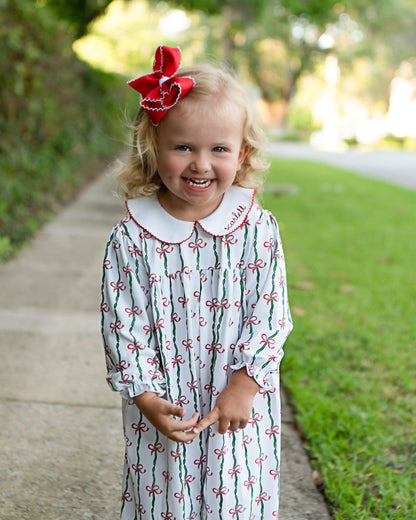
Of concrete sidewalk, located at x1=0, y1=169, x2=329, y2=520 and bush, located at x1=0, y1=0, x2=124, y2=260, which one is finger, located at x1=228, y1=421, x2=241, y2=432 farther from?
bush, located at x1=0, y1=0, x2=124, y2=260

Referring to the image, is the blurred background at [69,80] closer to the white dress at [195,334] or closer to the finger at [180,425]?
the white dress at [195,334]

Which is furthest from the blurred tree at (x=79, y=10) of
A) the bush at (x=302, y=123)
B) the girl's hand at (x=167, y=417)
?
the bush at (x=302, y=123)

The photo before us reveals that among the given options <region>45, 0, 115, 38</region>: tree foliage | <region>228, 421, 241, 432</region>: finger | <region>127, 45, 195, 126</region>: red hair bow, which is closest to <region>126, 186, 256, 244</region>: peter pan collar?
<region>127, 45, 195, 126</region>: red hair bow

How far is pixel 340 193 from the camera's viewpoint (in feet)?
37.1

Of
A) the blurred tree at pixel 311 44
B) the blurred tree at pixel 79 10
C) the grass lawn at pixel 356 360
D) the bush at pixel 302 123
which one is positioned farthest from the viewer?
the bush at pixel 302 123

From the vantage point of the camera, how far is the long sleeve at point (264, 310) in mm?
1674

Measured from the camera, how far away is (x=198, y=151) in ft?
5.54

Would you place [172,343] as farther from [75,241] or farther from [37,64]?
[37,64]

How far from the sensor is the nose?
1.68 m

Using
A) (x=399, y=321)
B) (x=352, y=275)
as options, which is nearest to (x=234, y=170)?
(x=399, y=321)

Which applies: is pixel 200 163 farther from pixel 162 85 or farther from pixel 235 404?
pixel 235 404

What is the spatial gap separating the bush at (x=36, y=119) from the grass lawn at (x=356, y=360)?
8.26 ft

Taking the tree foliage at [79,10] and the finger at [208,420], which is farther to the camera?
the tree foliage at [79,10]

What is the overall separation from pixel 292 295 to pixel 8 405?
2.52 m
